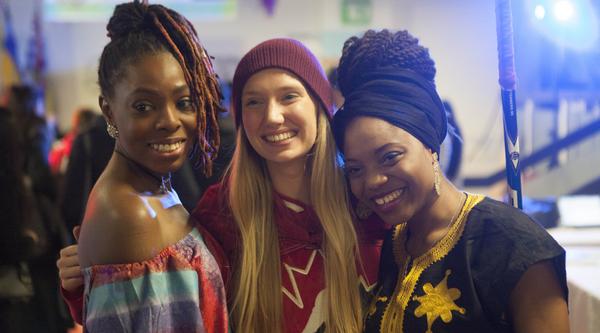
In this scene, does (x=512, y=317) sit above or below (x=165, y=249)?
below

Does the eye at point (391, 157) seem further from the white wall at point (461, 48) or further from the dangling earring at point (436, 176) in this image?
the white wall at point (461, 48)

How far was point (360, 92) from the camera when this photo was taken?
1.54 meters

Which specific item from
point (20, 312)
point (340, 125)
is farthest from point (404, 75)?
point (20, 312)

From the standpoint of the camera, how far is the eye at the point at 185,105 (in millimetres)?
1391

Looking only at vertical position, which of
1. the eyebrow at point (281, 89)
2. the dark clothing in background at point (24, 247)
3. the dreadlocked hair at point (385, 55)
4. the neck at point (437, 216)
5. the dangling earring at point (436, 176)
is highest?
the dreadlocked hair at point (385, 55)

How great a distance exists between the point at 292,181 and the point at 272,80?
0.99 feet

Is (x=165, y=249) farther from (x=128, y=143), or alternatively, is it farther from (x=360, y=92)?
(x=360, y=92)

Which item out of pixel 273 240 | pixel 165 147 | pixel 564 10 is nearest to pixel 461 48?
pixel 564 10

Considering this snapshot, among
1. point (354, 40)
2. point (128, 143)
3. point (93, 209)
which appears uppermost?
point (354, 40)

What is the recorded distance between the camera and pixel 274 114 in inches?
65.6

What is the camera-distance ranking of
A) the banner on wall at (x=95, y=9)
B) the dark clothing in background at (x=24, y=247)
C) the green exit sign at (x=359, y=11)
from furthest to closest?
the banner on wall at (x=95, y=9) < the green exit sign at (x=359, y=11) < the dark clothing in background at (x=24, y=247)

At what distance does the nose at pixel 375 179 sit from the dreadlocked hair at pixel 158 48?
1.29 feet

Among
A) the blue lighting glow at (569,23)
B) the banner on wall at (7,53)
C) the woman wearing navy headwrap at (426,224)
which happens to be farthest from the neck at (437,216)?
the banner on wall at (7,53)

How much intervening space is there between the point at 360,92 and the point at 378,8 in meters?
4.75
